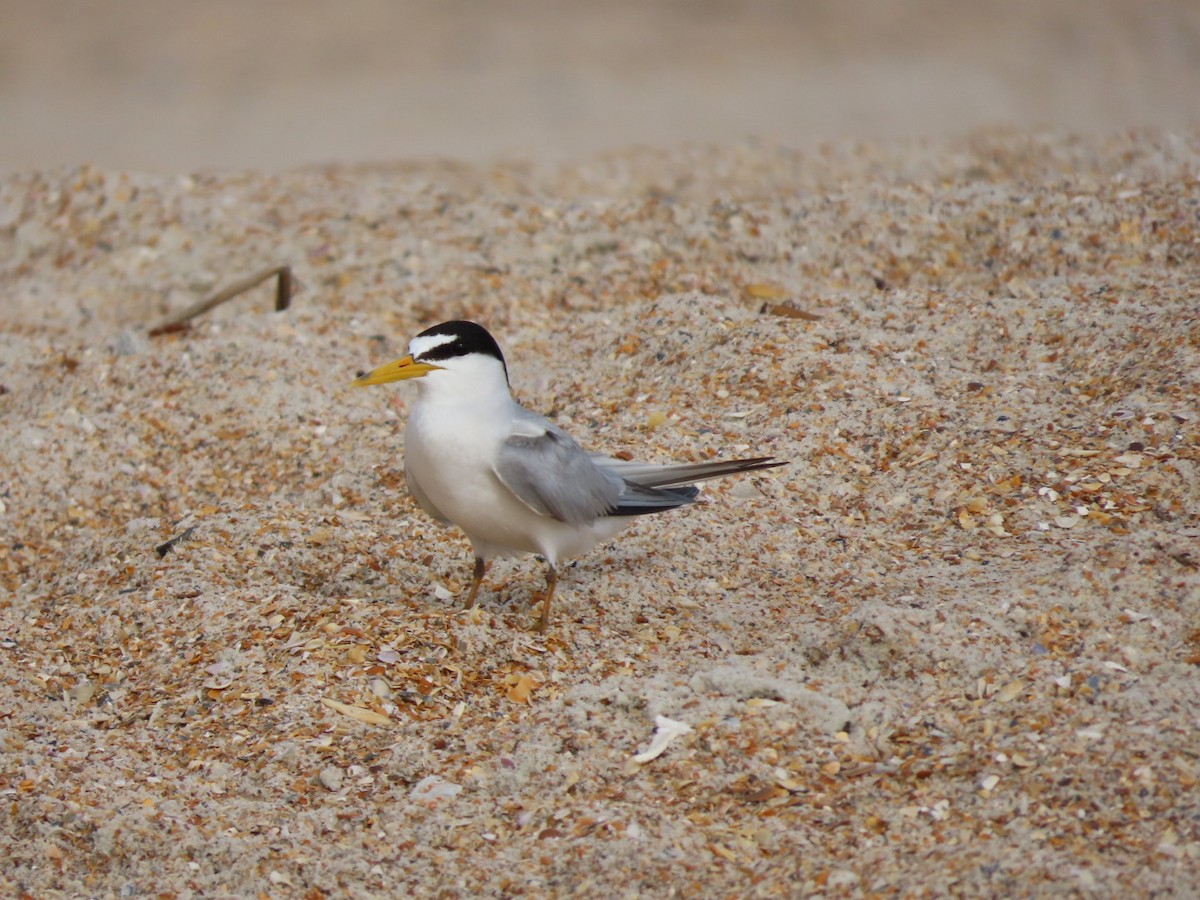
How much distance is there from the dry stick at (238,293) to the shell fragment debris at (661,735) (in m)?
3.35

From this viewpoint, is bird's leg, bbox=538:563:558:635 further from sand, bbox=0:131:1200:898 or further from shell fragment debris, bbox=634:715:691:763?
shell fragment debris, bbox=634:715:691:763

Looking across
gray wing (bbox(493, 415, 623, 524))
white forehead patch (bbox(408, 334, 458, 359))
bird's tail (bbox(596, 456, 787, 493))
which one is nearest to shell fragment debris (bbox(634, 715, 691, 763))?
gray wing (bbox(493, 415, 623, 524))

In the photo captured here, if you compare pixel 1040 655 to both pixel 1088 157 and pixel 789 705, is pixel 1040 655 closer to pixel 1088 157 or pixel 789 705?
pixel 789 705

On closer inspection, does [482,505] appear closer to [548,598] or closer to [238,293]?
[548,598]

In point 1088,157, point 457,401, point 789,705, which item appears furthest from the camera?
point 1088,157

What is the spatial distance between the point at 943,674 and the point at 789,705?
1.35 feet

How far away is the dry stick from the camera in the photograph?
20.5 ft

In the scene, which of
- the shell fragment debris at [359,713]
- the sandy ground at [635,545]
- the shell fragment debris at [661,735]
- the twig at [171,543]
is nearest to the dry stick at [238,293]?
the sandy ground at [635,545]

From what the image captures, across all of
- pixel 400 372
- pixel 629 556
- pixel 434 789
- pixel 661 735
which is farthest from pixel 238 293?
pixel 661 735

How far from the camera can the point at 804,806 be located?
3.37m

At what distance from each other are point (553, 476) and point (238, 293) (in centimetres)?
282

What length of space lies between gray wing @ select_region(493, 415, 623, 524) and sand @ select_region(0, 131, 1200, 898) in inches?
13.3

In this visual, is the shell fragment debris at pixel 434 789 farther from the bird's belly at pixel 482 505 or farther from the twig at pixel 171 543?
the twig at pixel 171 543

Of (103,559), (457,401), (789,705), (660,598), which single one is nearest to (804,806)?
(789,705)
